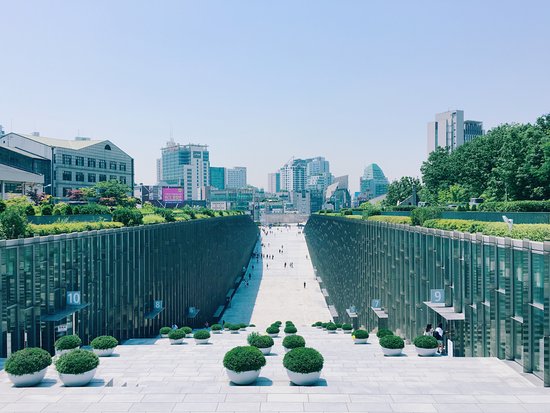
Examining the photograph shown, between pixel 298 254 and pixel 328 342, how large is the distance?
278 ft

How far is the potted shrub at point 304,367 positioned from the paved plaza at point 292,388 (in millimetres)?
403

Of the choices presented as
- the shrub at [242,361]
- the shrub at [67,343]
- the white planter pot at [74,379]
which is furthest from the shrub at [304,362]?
the shrub at [67,343]

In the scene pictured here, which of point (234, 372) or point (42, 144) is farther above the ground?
point (42, 144)

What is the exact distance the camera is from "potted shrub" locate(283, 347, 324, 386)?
45.8 ft

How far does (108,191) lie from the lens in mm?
91125

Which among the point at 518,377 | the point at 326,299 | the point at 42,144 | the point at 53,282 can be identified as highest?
the point at 42,144

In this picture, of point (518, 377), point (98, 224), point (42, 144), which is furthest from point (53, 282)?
point (42, 144)

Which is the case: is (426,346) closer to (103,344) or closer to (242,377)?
(242,377)

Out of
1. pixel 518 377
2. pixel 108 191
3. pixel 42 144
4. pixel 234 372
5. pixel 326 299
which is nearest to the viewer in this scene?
pixel 234 372

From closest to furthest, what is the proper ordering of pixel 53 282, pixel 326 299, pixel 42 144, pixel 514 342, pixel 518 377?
pixel 518 377
pixel 514 342
pixel 53 282
pixel 326 299
pixel 42 144

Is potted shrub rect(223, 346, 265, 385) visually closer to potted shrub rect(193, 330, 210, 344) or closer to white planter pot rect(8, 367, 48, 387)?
white planter pot rect(8, 367, 48, 387)

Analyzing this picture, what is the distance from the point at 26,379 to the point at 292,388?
8.08 m

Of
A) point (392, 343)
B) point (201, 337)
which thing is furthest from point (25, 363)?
point (392, 343)

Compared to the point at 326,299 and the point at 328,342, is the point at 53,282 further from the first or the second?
the point at 326,299
